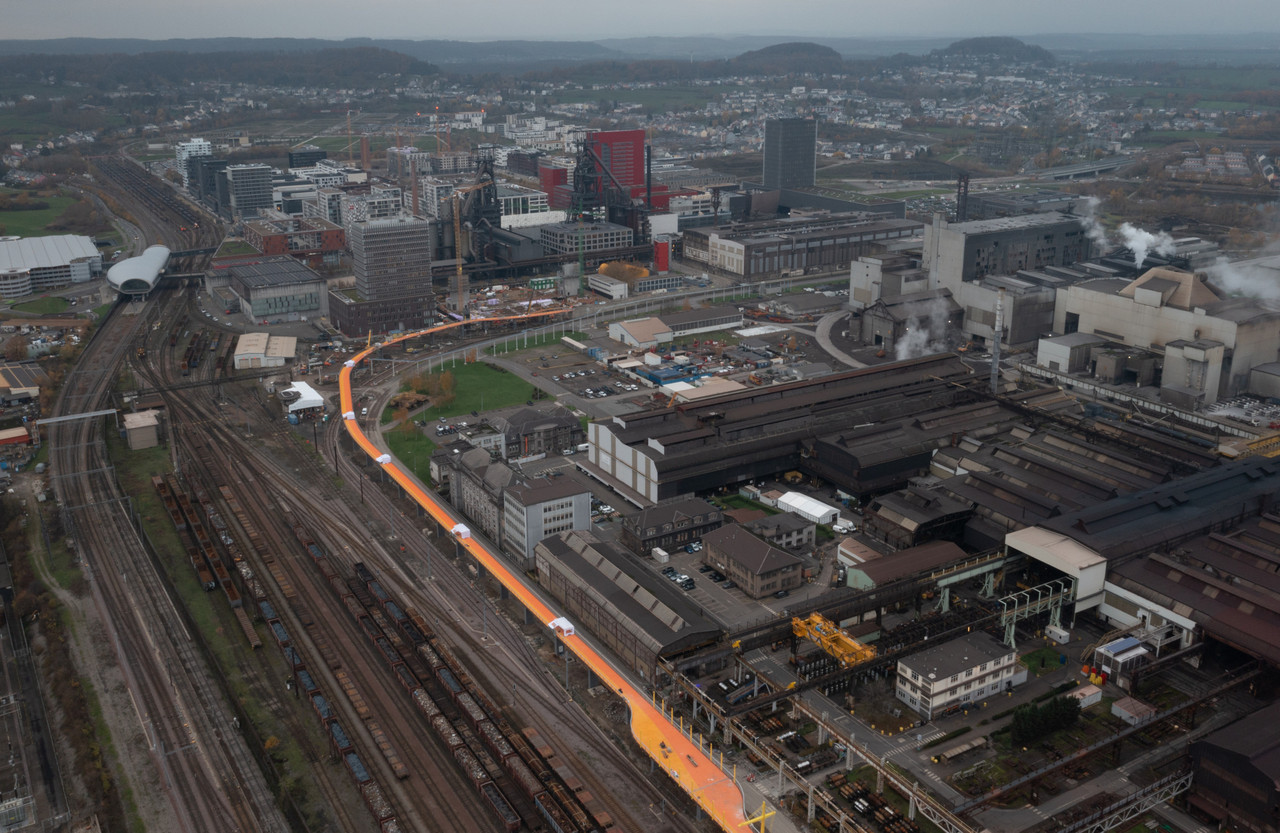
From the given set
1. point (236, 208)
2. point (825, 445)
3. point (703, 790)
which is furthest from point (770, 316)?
point (236, 208)

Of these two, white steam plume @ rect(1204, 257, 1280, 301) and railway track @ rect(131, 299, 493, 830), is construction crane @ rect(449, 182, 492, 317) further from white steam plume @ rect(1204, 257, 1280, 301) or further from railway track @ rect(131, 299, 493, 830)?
white steam plume @ rect(1204, 257, 1280, 301)

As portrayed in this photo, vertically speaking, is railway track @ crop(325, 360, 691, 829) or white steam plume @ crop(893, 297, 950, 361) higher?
white steam plume @ crop(893, 297, 950, 361)

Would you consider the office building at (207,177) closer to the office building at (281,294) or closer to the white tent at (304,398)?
the office building at (281,294)

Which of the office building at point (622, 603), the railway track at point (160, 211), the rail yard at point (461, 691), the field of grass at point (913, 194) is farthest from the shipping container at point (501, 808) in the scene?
the field of grass at point (913, 194)

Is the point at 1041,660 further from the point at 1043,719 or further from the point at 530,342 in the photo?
the point at 530,342

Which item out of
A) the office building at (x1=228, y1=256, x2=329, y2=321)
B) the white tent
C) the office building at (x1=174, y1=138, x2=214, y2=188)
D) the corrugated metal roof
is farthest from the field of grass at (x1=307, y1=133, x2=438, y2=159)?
the white tent

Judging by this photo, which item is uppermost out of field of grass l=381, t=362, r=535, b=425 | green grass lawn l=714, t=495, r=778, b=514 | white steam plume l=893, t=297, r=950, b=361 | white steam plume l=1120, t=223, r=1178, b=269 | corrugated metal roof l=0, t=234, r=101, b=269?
white steam plume l=1120, t=223, r=1178, b=269
